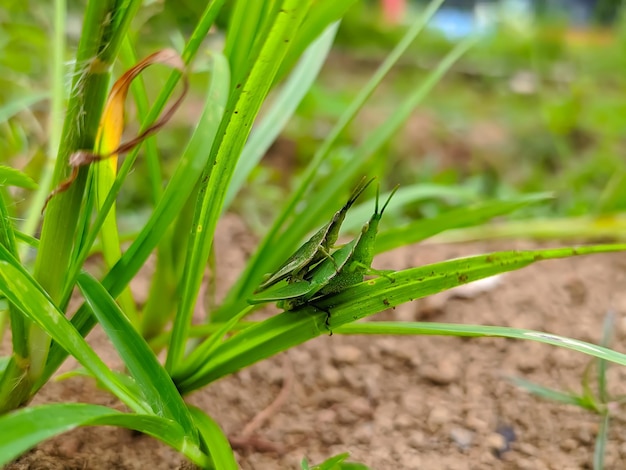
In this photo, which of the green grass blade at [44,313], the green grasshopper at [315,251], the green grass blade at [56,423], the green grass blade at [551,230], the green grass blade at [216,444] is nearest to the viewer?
the green grass blade at [56,423]

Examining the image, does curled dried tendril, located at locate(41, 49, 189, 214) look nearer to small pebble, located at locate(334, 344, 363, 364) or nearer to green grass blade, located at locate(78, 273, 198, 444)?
green grass blade, located at locate(78, 273, 198, 444)

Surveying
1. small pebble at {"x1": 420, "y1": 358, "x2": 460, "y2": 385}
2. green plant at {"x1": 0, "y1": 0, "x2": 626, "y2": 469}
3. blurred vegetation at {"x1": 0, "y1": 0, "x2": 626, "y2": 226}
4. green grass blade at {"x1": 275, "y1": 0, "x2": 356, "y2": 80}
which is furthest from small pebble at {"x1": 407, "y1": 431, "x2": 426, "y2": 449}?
blurred vegetation at {"x1": 0, "y1": 0, "x2": 626, "y2": 226}

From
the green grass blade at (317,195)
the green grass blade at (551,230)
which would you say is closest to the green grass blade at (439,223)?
the green grass blade at (317,195)

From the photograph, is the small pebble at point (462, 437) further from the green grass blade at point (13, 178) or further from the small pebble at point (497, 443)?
the green grass blade at point (13, 178)

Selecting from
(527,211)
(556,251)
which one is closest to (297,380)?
(556,251)

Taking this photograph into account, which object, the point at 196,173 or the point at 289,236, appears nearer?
the point at 196,173

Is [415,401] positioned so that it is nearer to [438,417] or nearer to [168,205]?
[438,417]

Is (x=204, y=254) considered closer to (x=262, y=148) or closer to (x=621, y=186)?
(x=262, y=148)
